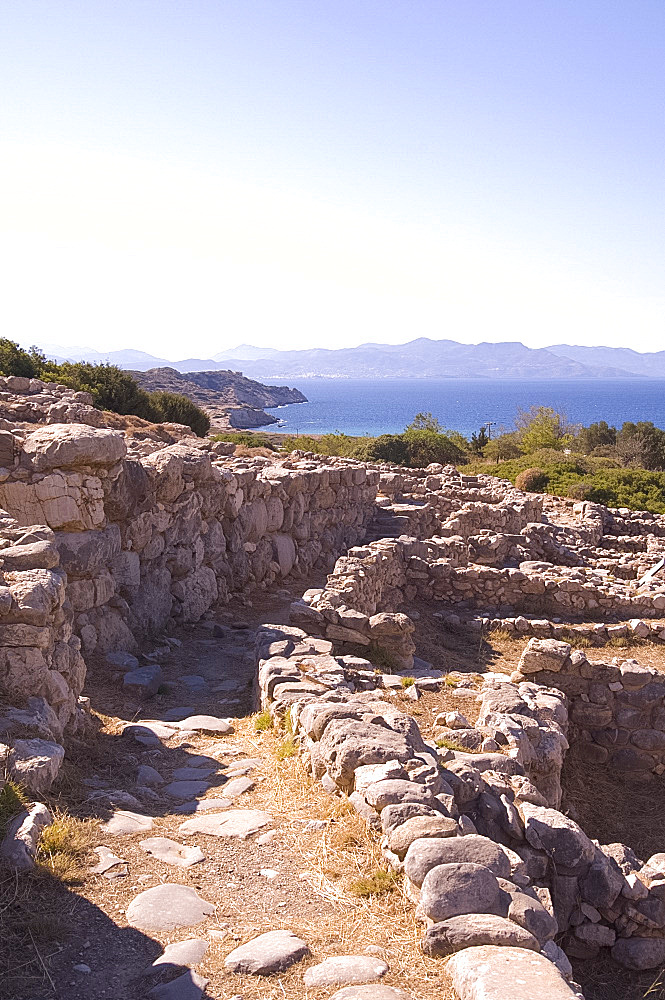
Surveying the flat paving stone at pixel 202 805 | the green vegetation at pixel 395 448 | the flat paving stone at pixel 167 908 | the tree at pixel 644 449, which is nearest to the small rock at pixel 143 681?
the flat paving stone at pixel 202 805

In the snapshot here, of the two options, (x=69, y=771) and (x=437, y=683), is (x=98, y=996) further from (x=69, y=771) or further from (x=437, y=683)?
(x=437, y=683)

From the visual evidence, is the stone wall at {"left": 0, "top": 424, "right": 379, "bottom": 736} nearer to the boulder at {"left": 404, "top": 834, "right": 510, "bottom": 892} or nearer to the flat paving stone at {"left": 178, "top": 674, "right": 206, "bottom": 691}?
the flat paving stone at {"left": 178, "top": 674, "right": 206, "bottom": 691}

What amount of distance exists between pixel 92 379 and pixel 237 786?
73.5ft

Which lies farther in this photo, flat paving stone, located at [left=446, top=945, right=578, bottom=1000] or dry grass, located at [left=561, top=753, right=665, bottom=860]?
dry grass, located at [left=561, top=753, right=665, bottom=860]

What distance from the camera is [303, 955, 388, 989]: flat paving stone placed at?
3.67 m

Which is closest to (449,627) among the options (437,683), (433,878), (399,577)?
(399,577)

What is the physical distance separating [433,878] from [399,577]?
11596 mm

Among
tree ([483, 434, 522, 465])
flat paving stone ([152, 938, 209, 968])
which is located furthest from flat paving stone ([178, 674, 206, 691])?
tree ([483, 434, 522, 465])

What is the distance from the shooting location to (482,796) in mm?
6836

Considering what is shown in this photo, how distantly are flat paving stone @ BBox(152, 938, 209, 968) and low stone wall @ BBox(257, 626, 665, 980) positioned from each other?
3.67 feet

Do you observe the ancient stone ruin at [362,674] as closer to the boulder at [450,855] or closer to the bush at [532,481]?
the boulder at [450,855]

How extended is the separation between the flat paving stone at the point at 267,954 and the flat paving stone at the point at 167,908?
41 cm

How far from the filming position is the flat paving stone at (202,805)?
5906mm

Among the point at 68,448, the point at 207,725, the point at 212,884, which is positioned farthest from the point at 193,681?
the point at 212,884
